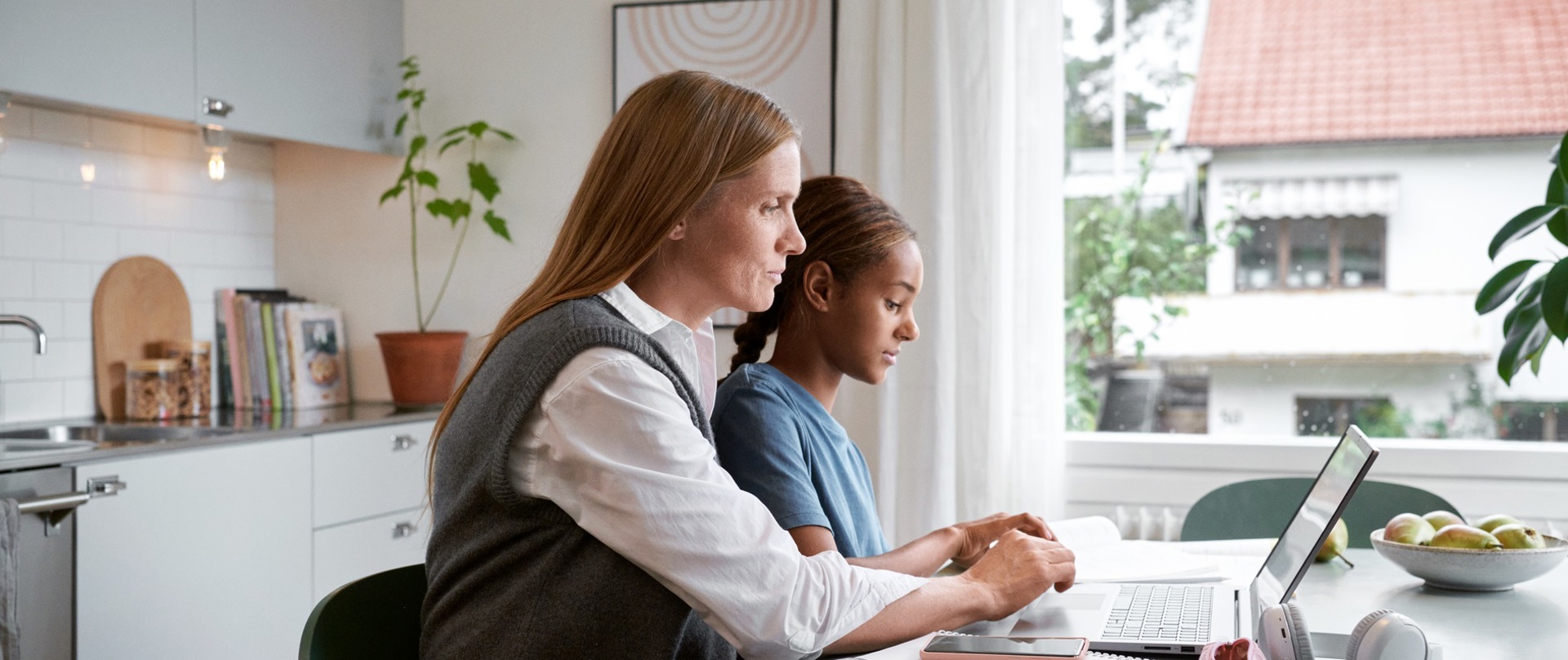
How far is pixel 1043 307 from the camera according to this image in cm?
310

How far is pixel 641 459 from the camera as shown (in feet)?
3.48

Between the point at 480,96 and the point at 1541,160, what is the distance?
9.22 ft

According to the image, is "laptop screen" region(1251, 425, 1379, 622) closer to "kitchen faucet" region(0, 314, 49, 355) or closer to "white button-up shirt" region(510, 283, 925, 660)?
"white button-up shirt" region(510, 283, 925, 660)

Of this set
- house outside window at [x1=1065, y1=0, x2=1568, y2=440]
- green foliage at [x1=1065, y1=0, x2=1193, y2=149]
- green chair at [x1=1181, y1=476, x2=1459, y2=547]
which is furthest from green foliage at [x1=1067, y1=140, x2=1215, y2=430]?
green chair at [x1=1181, y1=476, x2=1459, y2=547]

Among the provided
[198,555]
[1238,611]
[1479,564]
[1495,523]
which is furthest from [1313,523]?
[198,555]

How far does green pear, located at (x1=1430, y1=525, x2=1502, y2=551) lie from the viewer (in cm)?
157

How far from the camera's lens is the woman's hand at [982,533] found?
1.72 metres

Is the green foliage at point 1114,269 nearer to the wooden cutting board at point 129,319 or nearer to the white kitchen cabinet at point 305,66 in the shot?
the white kitchen cabinet at point 305,66

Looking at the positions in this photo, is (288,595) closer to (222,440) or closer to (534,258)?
(222,440)

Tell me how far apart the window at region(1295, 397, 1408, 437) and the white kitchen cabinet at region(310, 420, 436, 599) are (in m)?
2.19

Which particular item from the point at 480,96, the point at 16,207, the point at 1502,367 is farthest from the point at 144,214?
the point at 1502,367

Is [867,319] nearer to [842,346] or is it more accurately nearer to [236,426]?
[842,346]

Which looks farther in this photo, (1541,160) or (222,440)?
(1541,160)

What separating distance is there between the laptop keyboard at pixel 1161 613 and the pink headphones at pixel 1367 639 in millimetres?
121
